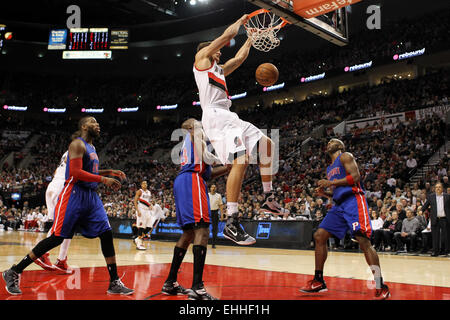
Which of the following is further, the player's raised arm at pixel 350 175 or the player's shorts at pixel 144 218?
the player's shorts at pixel 144 218

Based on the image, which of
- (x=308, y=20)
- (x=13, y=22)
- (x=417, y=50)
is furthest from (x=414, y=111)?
(x=13, y=22)

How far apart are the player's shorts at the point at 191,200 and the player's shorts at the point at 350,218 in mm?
1517

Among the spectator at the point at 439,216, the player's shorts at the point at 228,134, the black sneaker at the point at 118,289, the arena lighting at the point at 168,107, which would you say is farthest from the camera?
the arena lighting at the point at 168,107

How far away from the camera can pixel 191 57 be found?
30828 mm

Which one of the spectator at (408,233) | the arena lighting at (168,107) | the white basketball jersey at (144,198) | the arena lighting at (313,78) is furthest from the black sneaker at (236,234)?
the arena lighting at (168,107)

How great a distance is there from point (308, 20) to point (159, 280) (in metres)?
4.62

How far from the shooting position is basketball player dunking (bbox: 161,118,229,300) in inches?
150

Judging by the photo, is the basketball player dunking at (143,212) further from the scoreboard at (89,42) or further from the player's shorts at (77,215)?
the scoreboard at (89,42)

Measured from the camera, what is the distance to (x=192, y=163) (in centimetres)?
411

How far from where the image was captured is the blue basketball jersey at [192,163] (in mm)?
4098

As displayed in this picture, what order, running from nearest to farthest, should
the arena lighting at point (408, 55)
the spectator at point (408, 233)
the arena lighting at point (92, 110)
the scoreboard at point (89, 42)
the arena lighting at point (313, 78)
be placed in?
the spectator at point (408, 233) < the arena lighting at point (408, 55) < the arena lighting at point (313, 78) < the scoreboard at point (89, 42) < the arena lighting at point (92, 110)

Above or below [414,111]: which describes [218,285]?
below

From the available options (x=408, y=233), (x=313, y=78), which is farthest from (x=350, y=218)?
(x=313, y=78)
